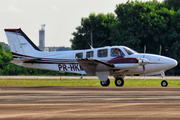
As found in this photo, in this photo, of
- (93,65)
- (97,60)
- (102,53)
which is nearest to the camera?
(97,60)

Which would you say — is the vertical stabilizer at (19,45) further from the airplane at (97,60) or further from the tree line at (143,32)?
the tree line at (143,32)

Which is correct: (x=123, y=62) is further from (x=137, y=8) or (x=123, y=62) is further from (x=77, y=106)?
(x=137, y=8)

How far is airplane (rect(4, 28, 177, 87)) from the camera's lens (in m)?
20.1

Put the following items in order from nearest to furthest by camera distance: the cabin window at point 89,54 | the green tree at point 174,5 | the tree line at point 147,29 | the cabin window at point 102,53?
the cabin window at point 102,53 → the cabin window at point 89,54 → the tree line at point 147,29 → the green tree at point 174,5

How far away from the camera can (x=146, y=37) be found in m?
44.8

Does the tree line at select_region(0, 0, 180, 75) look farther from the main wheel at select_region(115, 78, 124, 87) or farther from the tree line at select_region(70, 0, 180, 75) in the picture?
the main wheel at select_region(115, 78, 124, 87)

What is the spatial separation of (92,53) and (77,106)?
11651mm

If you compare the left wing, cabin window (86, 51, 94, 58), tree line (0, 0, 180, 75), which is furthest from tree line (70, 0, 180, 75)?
the left wing

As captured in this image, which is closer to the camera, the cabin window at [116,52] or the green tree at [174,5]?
the cabin window at [116,52]

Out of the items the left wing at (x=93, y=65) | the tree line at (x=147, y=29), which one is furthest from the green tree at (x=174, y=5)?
the left wing at (x=93, y=65)

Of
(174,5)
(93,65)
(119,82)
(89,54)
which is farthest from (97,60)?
(174,5)

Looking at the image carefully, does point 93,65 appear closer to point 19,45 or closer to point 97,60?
point 97,60

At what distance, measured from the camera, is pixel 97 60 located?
1944cm

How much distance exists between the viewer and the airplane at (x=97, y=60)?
65.9ft
